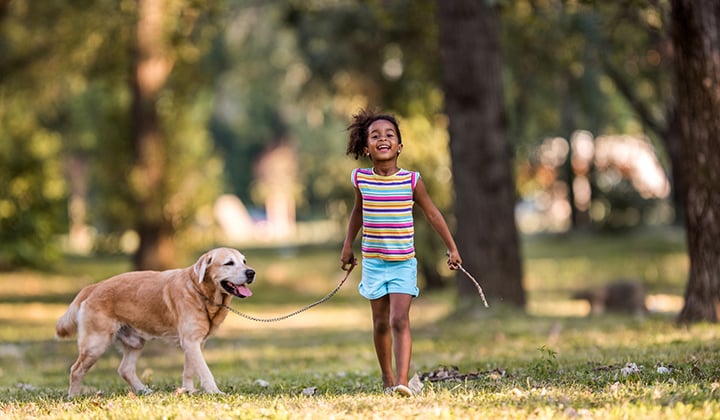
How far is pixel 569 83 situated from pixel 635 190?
33.5 feet

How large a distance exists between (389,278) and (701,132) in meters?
5.85

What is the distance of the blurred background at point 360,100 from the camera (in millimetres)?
17016

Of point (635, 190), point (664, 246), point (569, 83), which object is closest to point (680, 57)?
point (569, 83)

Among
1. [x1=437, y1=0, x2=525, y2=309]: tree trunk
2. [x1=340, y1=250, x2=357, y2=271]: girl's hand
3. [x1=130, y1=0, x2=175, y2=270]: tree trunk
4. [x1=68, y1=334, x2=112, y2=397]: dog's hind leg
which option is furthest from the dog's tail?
[x1=130, y1=0, x2=175, y2=270]: tree trunk

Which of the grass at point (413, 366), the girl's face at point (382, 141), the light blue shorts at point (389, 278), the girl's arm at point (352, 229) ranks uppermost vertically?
the girl's face at point (382, 141)

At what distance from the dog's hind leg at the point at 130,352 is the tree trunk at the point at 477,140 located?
848 cm

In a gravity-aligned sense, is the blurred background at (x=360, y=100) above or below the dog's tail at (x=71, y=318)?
above

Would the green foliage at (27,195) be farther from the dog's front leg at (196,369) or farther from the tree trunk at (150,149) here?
the dog's front leg at (196,369)

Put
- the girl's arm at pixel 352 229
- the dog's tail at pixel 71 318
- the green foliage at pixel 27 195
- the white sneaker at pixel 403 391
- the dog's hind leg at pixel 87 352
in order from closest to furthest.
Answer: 1. the white sneaker at pixel 403 391
2. the girl's arm at pixel 352 229
3. the dog's hind leg at pixel 87 352
4. the dog's tail at pixel 71 318
5. the green foliage at pixel 27 195

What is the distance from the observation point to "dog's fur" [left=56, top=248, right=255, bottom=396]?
8531 millimetres

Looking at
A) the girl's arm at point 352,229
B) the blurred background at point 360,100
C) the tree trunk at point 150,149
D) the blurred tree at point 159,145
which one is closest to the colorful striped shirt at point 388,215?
the girl's arm at point 352,229

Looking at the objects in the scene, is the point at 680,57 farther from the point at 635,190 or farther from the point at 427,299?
the point at 635,190

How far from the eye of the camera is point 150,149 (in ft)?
76.4

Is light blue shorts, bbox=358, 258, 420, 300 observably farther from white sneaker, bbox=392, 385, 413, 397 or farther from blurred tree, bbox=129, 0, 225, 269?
blurred tree, bbox=129, 0, 225, 269
